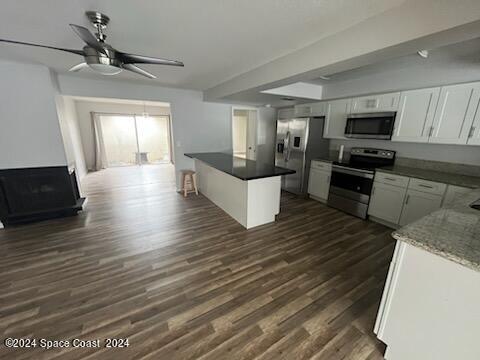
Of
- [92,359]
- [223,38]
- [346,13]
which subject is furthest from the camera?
[223,38]

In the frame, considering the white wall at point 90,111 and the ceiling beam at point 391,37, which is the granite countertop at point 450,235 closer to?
the ceiling beam at point 391,37

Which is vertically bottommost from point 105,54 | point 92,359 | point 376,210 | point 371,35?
point 92,359

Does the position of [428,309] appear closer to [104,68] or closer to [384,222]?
[384,222]

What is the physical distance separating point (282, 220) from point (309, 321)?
6.03ft

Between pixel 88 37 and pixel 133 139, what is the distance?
24.4 ft

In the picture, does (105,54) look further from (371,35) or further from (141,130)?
(141,130)

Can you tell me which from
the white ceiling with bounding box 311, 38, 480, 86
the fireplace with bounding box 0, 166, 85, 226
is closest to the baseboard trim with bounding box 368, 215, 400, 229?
the white ceiling with bounding box 311, 38, 480, 86

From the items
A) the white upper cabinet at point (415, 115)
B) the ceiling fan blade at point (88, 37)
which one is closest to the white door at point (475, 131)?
the white upper cabinet at point (415, 115)

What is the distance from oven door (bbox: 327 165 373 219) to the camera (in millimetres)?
3326

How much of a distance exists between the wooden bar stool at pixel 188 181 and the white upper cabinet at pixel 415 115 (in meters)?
3.99

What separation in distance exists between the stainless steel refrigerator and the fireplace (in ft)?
14.3

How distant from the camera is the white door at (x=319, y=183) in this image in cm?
400

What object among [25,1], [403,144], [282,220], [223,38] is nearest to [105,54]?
[25,1]

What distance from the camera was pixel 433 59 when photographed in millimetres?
2350
